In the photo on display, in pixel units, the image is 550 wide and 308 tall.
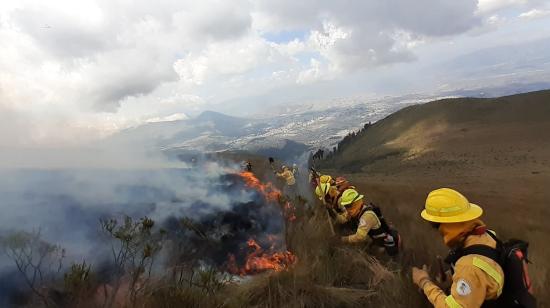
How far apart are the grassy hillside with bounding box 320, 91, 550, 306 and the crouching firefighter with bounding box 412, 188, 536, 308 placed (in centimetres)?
213

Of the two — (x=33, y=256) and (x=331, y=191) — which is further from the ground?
(x=33, y=256)

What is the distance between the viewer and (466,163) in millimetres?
49281

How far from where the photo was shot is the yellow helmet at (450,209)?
11.3ft

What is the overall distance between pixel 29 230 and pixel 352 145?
3870 inches

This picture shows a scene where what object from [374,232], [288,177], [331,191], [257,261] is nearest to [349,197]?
[374,232]

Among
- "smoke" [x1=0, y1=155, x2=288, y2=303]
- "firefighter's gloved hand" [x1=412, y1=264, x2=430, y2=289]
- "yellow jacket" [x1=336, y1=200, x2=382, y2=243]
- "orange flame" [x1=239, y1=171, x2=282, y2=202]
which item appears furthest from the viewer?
"orange flame" [x1=239, y1=171, x2=282, y2=202]

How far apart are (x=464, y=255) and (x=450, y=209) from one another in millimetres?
355

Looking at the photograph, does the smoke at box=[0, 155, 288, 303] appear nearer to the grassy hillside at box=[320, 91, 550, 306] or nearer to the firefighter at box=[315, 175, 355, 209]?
the firefighter at box=[315, 175, 355, 209]

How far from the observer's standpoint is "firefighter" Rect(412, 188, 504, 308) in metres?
3.23

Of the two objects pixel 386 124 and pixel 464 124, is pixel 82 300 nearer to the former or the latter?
pixel 464 124

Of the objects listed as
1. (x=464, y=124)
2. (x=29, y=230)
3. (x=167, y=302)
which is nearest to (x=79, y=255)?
(x=29, y=230)

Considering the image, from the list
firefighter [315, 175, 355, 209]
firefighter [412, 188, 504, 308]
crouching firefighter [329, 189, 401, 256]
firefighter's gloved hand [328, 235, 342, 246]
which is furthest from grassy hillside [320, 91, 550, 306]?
firefighter [412, 188, 504, 308]

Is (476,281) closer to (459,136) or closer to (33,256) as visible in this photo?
(33,256)

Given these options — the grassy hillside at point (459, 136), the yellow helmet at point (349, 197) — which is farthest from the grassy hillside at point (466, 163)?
the yellow helmet at point (349, 197)
